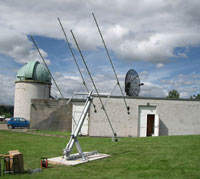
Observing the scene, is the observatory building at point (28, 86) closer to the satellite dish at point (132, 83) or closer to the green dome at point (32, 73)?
the green dome at point (32, 73)

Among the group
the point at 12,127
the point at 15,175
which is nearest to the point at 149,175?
the point at 15,175

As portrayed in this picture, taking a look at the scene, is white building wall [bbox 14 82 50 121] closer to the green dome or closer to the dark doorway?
the green dome

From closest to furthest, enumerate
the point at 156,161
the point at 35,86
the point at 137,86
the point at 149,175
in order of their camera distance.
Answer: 1. the point at 149,175
2. the point at 156,161
3. the point at 137,86
4. the point at 35,86

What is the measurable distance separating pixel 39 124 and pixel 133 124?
35.9 ft

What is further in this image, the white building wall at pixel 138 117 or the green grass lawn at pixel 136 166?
the white building wall at pixel 138 117

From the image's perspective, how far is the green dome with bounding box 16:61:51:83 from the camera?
37.0 meters

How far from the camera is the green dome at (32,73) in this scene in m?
37.0

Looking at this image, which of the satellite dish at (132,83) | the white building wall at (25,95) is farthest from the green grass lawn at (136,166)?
the white building wall at (25,95)

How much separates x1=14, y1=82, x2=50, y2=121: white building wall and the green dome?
907 mm

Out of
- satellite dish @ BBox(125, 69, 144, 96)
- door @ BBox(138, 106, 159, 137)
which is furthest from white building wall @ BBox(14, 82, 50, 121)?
door @ BBox(138, 106, 159, 137)

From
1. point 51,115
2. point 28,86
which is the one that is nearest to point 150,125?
point 51,115

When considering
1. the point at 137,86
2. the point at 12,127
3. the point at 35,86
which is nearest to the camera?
the point at 137,86

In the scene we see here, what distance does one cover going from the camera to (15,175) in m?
8.32

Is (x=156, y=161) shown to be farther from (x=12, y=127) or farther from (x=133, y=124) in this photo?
(x=12, y=127)
